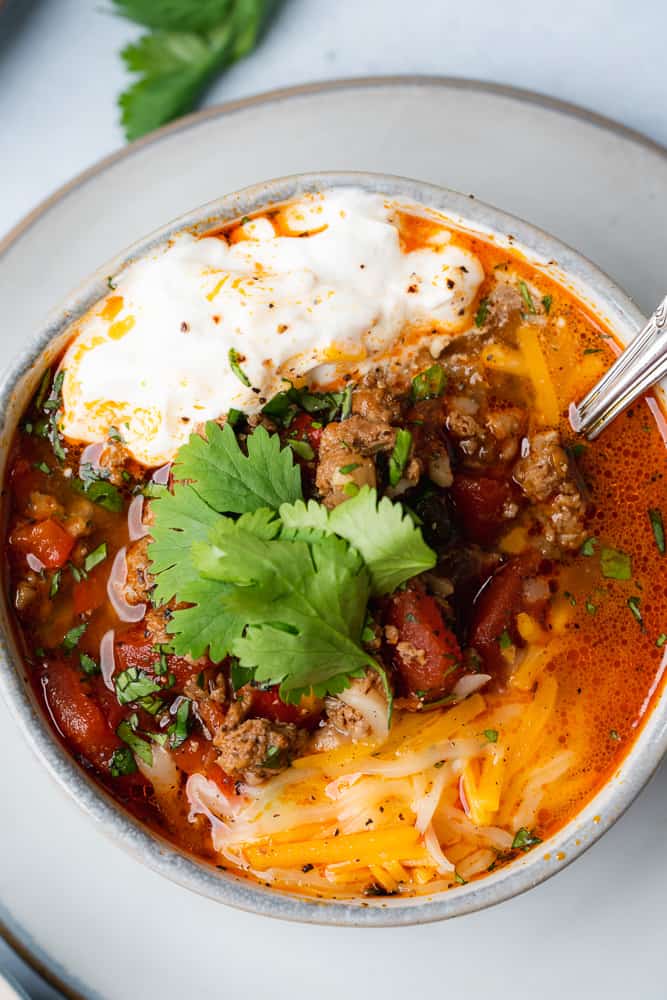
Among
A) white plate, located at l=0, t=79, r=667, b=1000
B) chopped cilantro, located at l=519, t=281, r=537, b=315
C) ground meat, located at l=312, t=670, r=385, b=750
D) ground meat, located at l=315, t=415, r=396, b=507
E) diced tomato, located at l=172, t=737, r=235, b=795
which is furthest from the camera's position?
white plate, located at l=0, t=79, r=667, b=1000

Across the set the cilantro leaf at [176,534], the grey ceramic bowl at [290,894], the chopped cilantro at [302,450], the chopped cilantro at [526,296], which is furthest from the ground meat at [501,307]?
the cilantro leaf at [176,534]

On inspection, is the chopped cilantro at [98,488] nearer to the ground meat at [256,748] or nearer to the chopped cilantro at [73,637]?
the chopped cilantro at [73,637]

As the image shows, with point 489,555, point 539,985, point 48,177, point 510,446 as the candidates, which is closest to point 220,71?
point 48,177

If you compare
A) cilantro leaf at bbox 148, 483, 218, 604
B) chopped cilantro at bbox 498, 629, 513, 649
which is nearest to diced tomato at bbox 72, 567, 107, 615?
cilantro leaf at bbox 148, 483, 218, 604

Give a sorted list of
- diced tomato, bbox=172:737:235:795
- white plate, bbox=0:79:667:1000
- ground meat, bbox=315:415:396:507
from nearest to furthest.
Answer: ground meat, bbox=315:415:396:507 → diced tomato, bbox=172:737:235:795 → white plate, bbox=0:79:667:1000

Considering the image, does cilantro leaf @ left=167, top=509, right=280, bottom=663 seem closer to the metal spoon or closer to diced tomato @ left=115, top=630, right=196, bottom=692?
diced tomato @ left=115, top=630, right=196, bottom=692

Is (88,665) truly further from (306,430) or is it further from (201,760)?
(306,430)
